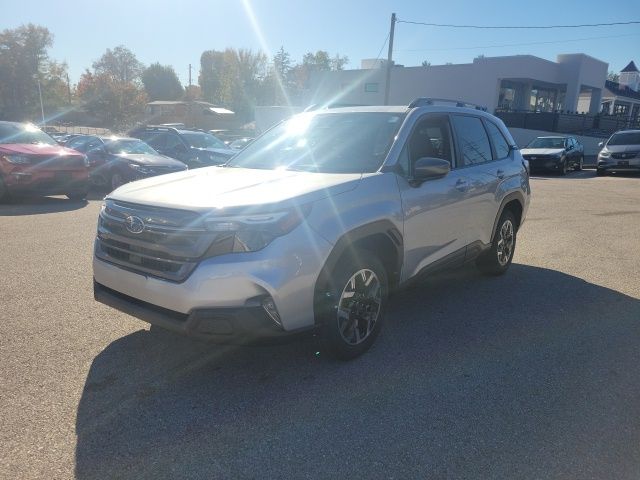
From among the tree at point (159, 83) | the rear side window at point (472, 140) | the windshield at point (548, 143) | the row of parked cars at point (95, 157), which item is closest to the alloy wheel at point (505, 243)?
the rear side window at point (472, 140)

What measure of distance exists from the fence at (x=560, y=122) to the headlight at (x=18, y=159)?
27694mm

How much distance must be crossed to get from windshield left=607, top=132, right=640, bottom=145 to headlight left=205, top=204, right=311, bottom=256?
70.9 feet

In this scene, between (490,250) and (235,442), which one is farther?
(490,250)

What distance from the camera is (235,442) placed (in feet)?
9.07

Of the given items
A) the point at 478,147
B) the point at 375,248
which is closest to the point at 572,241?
the point at 478,147

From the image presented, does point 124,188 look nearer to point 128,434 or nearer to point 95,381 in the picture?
point 95,381

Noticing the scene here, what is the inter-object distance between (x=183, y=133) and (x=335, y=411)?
516 inches

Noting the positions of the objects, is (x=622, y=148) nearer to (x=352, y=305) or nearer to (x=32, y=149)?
(x=32, y=149)

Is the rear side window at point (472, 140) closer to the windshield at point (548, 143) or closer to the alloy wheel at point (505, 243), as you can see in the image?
the alloy wheel at point (505, 243)

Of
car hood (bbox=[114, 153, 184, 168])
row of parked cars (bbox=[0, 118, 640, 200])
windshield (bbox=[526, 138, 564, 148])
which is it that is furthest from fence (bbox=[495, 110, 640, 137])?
car hood (bbox=[114, 153, 184, 168])

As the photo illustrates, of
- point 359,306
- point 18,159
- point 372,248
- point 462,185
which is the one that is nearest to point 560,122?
point 18,159

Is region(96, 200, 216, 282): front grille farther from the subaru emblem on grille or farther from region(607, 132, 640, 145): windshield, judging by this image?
region(607, 132, 640, 145): windshield

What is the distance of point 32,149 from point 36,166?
1.47 feet

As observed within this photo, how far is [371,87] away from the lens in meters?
37.7
